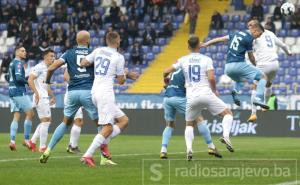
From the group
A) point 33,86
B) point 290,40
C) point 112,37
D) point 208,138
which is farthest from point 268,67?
point 290,40

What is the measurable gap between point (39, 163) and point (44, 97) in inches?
211

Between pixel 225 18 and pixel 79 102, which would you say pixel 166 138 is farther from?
pixel 225 18

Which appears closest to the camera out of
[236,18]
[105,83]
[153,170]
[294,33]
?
[153,170]

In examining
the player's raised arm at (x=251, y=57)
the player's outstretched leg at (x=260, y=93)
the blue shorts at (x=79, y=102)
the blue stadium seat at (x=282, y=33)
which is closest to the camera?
the blue shorts at (x=79, y=102)

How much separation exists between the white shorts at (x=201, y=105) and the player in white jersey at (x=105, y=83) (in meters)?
1.63

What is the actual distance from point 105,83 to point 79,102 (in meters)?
1.06

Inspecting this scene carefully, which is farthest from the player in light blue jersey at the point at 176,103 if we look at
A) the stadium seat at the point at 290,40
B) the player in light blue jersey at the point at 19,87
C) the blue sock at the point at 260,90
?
the stadium seat at the point at 290,40

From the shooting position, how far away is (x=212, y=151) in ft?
57.7

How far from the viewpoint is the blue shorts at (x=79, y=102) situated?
15750 millimetres

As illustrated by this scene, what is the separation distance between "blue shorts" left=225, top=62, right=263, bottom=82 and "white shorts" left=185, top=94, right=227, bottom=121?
8.11 ft

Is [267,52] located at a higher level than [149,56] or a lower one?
higher

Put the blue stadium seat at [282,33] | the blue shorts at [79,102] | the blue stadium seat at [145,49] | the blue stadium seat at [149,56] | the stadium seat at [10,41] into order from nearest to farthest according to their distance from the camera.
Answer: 1. the blue shorts at [79,102]
2. the blue stadium seat at [282,33]
3. the blue stadium seat at [149,56]
4. the blue stadium seat at [145,49]
5. the stadium seat at [10,41]

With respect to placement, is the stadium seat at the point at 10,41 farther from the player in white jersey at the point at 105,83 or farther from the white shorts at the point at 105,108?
the white shorts at the point at 105,108

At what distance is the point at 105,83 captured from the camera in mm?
14992
